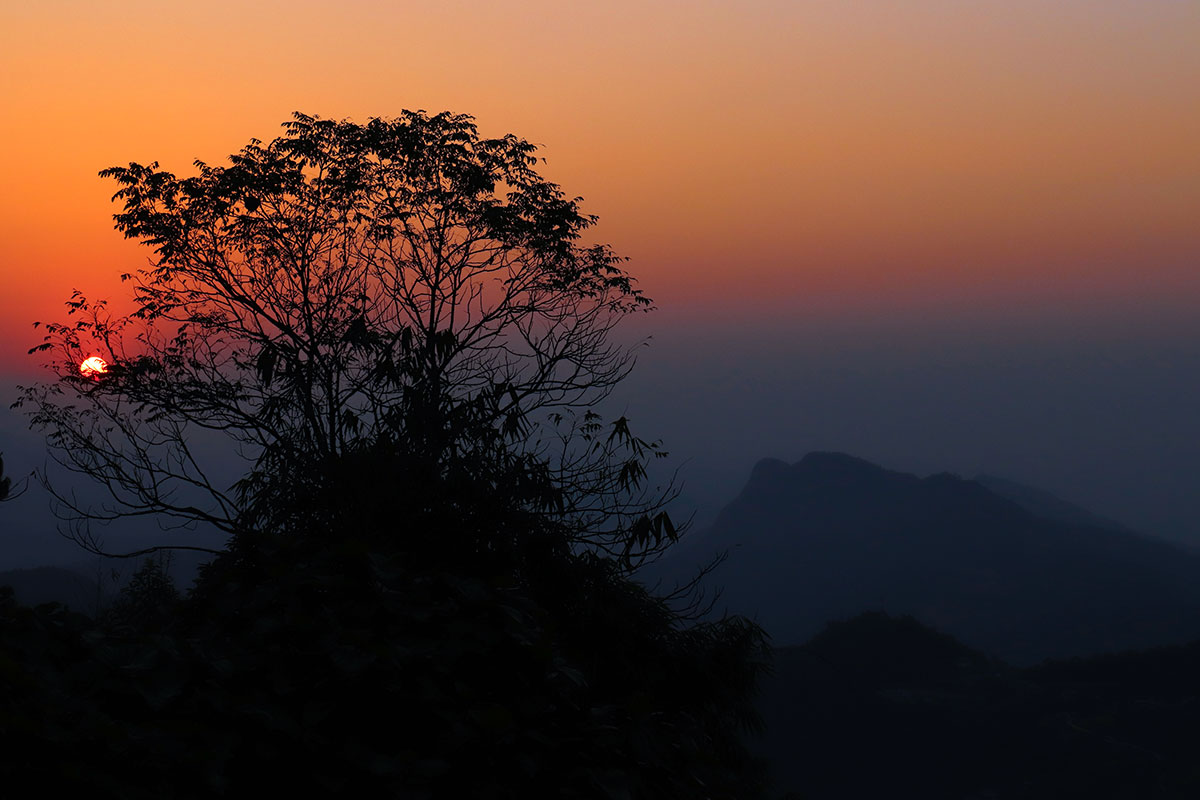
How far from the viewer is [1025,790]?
220ft

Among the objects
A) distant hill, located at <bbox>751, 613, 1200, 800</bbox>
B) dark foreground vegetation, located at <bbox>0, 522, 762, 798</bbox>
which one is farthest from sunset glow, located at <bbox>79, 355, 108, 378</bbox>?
distant hill, located at <bbox>751, 613, 1200, 800</bbox>

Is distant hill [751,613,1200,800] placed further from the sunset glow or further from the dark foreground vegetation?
the dark foreground vegetation

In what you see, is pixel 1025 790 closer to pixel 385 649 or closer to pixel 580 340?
pixel 580 340

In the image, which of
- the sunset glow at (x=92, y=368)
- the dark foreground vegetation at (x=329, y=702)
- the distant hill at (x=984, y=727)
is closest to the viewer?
the dark foreground vegetation at (x=329, y=702)

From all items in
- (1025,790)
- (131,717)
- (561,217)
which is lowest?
(1025,790)

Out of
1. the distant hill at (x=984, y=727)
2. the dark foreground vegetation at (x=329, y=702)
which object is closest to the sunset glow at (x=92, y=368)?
the dark foreground vegetation at (x=329, y=702)

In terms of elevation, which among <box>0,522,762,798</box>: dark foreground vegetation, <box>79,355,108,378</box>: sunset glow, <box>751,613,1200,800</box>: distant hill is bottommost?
<box>751,613,1200,800</box>: distant hill

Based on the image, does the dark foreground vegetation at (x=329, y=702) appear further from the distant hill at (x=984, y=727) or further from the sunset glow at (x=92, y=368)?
the distant hill at (x=984, y=727)

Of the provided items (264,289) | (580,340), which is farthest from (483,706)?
(264,289)

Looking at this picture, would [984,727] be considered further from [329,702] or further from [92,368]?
[329,702]

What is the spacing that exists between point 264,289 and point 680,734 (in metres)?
18.1

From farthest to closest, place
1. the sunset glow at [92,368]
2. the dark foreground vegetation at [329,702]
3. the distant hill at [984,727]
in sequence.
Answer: the distant hill at [984,727] → the sunset glow at [92,368] → the dark foreground vegetation at [329,702]

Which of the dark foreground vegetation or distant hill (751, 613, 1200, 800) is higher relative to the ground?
the dark foreground vegetation

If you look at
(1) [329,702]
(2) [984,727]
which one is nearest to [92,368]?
(1) [329,702]
